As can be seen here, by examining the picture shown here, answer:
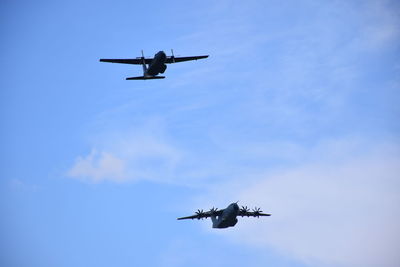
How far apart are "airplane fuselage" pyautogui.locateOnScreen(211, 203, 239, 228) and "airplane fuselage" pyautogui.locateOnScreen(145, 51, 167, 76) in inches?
859

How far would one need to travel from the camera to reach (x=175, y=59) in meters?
69.4

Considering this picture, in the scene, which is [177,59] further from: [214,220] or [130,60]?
[214,220]

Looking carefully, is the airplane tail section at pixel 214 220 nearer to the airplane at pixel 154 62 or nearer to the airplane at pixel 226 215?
the airplane at pixel 226 215

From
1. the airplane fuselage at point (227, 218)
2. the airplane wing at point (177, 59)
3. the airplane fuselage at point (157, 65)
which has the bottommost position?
the airplane fuselage at point (227, 218)


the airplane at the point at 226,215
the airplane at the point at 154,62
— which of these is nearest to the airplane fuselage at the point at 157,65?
the airplane at the point at 154,62

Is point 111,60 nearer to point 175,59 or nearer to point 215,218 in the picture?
point 175,59

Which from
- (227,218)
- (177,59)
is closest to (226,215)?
(227,218)

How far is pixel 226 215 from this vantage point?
7200 cm

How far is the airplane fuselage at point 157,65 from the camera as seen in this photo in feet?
213

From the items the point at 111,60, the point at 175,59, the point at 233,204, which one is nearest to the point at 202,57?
the point at 175,59

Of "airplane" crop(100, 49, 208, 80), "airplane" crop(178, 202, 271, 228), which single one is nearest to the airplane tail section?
"airplane" crop(178, 202, 271, 228)

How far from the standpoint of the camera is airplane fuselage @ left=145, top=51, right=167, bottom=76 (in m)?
65.0

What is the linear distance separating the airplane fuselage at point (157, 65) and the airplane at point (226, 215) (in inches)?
859

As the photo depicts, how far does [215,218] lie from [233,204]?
8.13 metres
